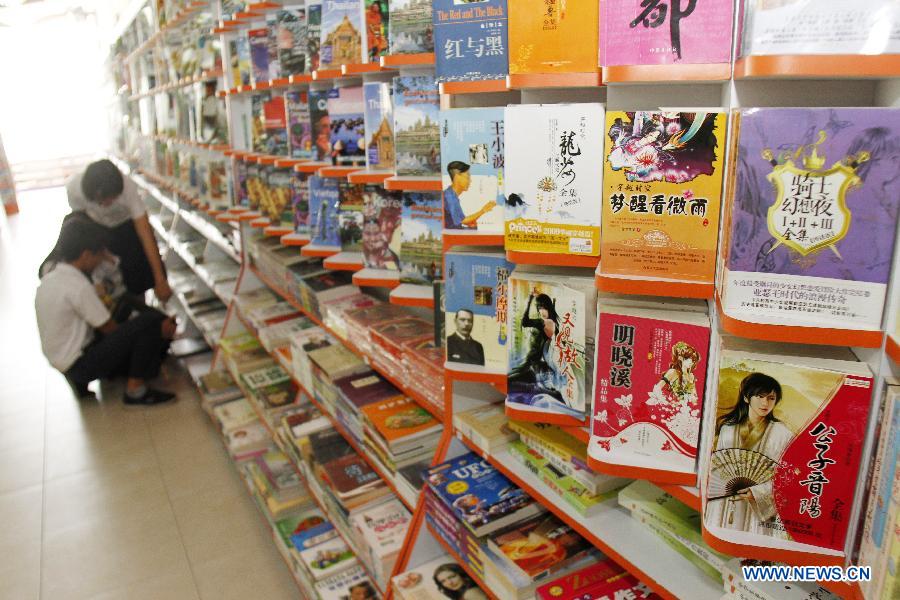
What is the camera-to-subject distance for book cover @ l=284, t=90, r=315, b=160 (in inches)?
121

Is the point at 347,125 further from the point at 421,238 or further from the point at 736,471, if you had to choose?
the point at 736,471

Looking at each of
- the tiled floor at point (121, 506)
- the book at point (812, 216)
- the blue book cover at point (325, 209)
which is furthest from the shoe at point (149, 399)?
the book at point (812, 216)

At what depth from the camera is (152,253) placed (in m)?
5.45

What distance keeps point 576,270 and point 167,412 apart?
389 cm

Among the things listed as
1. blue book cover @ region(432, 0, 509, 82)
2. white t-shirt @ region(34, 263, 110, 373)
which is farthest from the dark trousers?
blue book cover @ region(432, 0, 509, 82)

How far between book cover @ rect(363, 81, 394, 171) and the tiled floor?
188cm

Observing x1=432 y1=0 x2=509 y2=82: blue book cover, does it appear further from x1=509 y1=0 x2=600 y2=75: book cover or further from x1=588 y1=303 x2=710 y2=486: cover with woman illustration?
x1=588 y1=303 x2=710 y2=486: cover with woman illustration

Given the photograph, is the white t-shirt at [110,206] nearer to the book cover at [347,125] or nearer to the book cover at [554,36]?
the book cover at [347,125]

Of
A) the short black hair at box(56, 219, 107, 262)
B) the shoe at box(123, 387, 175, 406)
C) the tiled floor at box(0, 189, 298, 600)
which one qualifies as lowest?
the tiled floor at box(0, 189, 298, 600)

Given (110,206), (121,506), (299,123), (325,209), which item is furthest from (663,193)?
(110,206)

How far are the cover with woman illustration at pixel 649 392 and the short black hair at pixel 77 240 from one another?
4.20 m

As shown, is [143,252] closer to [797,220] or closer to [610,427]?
[610,427]

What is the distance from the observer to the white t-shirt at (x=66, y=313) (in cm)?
439

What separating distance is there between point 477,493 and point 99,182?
420 cm
